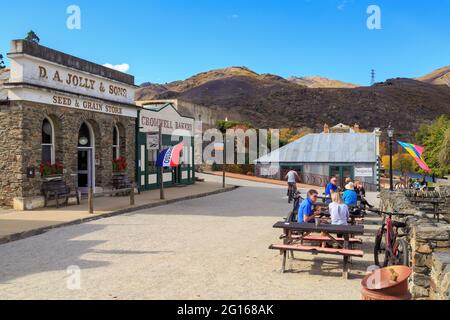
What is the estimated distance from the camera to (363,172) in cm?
3425

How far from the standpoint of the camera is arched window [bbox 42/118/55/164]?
1669cm

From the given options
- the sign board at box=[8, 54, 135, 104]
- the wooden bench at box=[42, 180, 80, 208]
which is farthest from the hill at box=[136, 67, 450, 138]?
the wooden bench at box=[42, 180, 80, 208]

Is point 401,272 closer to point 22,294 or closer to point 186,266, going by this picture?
point 186,266

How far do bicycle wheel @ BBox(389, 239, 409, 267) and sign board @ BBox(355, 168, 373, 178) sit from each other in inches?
1096

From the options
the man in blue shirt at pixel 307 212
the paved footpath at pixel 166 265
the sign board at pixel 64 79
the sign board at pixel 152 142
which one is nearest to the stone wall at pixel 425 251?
the paved footpath at pixel 166 265

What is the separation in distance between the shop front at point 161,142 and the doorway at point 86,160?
333 centimetres

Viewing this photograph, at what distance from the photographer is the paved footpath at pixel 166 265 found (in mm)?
6574

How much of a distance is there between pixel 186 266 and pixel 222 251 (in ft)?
4.88

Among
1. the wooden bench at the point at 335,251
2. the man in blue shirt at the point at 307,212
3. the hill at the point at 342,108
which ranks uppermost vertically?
the hill at the point at 342,108

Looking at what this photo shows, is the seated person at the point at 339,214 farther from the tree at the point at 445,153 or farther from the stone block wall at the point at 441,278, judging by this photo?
the tree at the point at 445,153

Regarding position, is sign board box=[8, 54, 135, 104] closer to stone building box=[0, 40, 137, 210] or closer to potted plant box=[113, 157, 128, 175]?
stone building box=[0, 40, 137, 210]

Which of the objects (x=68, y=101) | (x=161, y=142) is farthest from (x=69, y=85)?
(x=161, y=142)

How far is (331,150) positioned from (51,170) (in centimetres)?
2418

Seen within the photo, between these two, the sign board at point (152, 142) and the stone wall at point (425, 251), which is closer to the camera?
the stone wall at point (425, 251)
